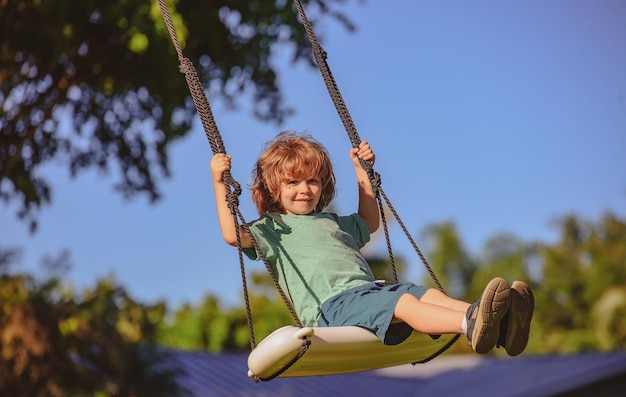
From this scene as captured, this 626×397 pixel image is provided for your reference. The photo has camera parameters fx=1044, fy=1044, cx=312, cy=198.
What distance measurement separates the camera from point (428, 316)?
377 centimetres

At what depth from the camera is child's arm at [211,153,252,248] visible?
13.5ft

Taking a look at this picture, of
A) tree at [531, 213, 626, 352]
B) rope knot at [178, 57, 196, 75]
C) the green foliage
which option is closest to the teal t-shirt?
rope knot at [178, 57, 196, 75]

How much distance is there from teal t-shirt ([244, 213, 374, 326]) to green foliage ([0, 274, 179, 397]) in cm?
593

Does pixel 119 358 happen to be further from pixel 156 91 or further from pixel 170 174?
pixel 156 91

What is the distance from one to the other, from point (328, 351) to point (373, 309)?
251mm

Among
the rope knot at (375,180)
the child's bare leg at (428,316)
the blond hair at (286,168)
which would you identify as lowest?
the child's bare leg at (428,316)

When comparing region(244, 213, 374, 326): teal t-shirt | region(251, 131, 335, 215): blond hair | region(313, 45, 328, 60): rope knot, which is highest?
region(313, 45, 328, 60): rope knot

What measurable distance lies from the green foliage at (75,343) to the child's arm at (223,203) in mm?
5981

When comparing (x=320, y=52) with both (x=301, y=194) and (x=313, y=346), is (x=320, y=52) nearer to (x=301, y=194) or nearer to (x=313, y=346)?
(x=301, y=194)

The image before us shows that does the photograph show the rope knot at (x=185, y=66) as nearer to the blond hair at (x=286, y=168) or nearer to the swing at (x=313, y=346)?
the swing at (x=313, y=346)

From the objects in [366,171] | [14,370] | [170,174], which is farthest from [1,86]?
[366,171]

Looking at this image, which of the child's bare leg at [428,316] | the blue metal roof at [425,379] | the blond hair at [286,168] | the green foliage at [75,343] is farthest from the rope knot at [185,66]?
the blue metal roof at [425,379]

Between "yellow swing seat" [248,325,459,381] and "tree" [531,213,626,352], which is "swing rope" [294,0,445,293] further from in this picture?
"tree" [531,213,626,352]

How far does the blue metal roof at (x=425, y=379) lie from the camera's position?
44.7ft
